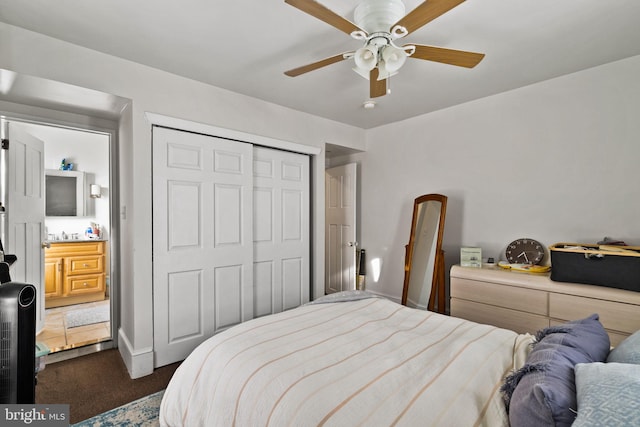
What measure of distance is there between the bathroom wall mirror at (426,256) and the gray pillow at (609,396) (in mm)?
2512

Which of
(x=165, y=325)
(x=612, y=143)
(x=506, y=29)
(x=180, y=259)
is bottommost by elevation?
(x=165, y=325)

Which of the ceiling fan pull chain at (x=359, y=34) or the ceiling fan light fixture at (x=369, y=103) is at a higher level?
the ceiling fan light fixture at (x=369, y=103)

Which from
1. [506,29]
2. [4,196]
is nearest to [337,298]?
[506,29]

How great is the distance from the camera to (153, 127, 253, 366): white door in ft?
8.71

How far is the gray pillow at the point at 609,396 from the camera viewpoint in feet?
2.17

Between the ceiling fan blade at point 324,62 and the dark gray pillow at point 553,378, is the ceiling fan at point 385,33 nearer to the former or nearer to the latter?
the ceiling fan blade at point 324,62

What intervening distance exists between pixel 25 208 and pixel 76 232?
92.5 inches

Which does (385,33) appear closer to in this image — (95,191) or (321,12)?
(321,12)

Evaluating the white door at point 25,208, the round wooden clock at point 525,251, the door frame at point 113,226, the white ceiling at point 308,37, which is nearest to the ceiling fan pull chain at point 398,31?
the white ceiling at point 308,37

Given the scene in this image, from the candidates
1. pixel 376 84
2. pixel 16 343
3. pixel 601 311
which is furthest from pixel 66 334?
pixel 601 311

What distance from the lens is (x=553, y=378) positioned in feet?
3.00

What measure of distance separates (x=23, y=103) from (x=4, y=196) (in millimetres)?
830

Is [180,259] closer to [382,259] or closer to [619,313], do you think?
[382,259]

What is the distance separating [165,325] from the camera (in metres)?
2.66
